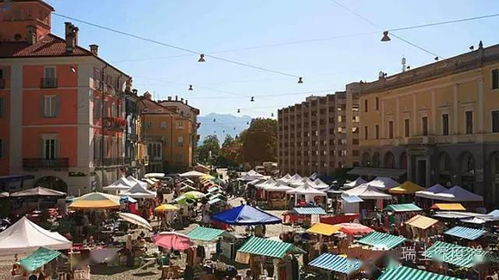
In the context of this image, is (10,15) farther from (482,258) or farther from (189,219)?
(482,258)

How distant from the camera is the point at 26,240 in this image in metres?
16.9

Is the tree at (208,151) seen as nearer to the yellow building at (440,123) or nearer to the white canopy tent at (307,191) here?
the yellow building at (440,123)

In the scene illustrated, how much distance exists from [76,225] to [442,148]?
1094 inches

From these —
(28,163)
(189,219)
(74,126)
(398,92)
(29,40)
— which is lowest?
(189,219)

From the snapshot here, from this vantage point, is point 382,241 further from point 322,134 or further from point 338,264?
point 322,134

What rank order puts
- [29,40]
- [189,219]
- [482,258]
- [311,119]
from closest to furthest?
1. [482,258]
2. [189,219]
3. [29,40]
4. [311,119]

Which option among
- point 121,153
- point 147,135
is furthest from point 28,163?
point 147,135

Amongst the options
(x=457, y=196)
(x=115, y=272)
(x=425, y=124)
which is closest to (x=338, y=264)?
(x=115, y=272)

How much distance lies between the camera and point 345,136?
68812mm

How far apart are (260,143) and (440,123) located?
196 ft

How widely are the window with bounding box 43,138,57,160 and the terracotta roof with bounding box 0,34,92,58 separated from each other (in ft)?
20.5

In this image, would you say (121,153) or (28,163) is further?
(121,153)

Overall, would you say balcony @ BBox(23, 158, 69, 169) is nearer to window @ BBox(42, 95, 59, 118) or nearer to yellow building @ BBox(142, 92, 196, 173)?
window @ BBox(42, 95, 59, 118)

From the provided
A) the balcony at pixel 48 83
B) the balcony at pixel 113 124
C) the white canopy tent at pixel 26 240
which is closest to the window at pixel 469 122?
the balcony at pixel 113 124
